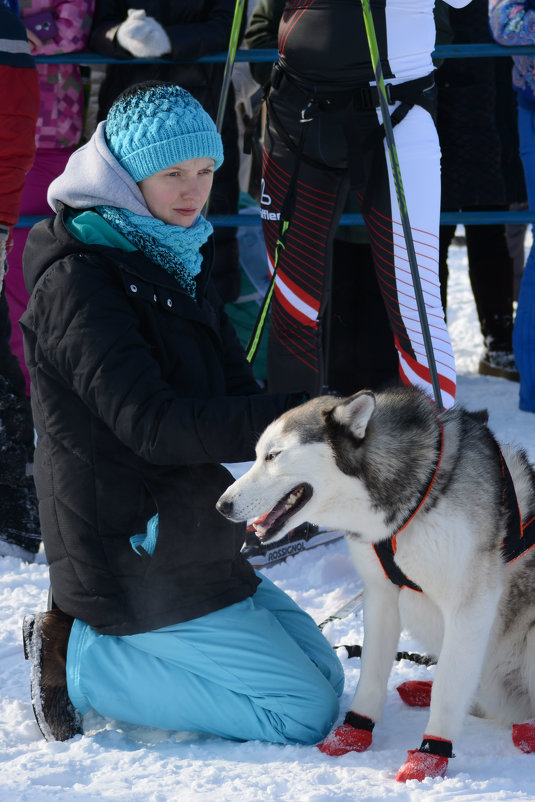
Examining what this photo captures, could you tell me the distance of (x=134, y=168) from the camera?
7.68ft

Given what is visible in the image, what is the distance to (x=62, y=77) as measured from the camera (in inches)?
178

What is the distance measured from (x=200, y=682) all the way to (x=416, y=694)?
1.78 ft

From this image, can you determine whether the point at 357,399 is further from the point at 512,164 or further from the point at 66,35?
the point at 512,164

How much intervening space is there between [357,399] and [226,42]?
2786 millimetres

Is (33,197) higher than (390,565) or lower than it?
higher

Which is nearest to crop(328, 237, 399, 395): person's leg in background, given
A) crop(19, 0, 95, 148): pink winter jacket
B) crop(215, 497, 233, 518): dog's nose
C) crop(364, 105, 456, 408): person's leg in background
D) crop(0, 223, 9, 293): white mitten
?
crop(19, 0, 95, 148): pink winter jacket

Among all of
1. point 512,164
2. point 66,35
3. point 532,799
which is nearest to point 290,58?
point 66,35

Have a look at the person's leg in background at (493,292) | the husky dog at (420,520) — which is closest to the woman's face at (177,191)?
the husky dog at (420,520)

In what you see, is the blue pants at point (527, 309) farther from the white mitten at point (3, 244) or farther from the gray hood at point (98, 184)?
the gray hood at point (98, 184)

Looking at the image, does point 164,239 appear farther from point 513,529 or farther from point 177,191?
point 513,529

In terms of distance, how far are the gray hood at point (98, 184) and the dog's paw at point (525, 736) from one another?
1397 millimetres

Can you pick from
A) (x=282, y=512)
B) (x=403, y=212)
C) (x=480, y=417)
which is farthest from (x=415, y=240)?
(x=282, y=512)

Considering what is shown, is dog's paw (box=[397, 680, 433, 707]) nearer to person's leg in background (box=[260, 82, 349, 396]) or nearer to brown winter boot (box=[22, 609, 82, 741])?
brown winter boot (box=[22, 609, 82, 741])

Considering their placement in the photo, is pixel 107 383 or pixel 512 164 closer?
pixel 107 383
